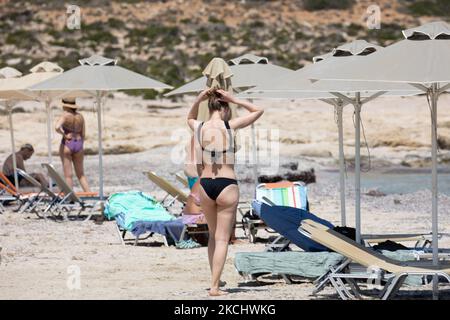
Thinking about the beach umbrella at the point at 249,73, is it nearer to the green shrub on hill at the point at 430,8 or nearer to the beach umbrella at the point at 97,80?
the beach umbrella at the point at 97,80

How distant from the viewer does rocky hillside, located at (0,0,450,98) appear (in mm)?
40844

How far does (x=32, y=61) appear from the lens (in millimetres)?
39562

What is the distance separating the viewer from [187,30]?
46.7 m

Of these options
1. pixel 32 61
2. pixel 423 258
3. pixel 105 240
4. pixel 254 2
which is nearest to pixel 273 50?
pixel 32 61

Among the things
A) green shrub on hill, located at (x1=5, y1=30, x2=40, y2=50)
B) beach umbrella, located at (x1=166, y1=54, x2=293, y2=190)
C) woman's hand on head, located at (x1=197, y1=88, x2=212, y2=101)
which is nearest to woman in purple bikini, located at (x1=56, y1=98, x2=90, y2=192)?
beach umbrella, located at (x1=166, y1=54, x2=293, y2=190)

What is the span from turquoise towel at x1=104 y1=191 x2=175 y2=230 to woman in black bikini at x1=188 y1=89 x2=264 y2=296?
3.50 m

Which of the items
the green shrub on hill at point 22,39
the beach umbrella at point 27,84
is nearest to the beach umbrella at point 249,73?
the beach umbrella at point 27,84

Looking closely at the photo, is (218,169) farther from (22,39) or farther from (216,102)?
(22,39)

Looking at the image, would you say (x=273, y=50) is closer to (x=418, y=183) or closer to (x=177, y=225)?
(x=418, y=183)

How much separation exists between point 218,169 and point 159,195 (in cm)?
1001

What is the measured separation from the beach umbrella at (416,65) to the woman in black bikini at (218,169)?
719 millimetres

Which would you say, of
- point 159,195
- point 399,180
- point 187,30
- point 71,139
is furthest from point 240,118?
point 187,30

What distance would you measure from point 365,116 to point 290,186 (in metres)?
18.0

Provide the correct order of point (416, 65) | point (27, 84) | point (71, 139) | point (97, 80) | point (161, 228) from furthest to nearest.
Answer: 1. point (27, 84)
2. point (71, 139)
3. point (97, 80)
4. point (161, 228)
5. point (416, 65)
